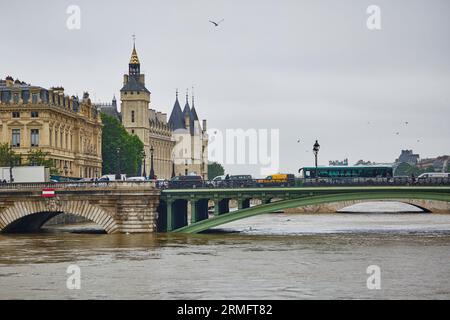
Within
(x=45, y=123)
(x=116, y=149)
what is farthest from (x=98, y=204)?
(x=116, y=149)

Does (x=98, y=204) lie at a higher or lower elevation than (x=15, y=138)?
lower

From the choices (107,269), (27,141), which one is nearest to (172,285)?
(107,269)

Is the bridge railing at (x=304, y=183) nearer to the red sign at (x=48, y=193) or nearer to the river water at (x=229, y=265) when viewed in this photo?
the river water at (x=229, y=265)

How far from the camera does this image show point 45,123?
389 feet

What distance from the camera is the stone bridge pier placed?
257 feet

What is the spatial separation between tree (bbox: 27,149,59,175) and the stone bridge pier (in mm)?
30452

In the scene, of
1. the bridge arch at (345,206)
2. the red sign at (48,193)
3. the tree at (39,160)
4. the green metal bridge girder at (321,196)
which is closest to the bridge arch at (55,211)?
the red sign at (48,193)

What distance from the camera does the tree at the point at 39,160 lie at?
369 feet

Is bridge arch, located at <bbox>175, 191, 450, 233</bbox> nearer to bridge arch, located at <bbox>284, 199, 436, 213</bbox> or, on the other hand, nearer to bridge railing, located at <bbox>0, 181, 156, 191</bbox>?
bridge railing, located at <bbox>0, 181, 156, 191</bbox>

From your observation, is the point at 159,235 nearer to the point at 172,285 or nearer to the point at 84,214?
the point at 84,214

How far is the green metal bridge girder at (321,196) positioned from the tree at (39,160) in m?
38.3

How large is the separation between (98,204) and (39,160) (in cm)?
3481

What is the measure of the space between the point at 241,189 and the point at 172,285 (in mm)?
28383

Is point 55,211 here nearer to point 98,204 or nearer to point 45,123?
point 98,204
